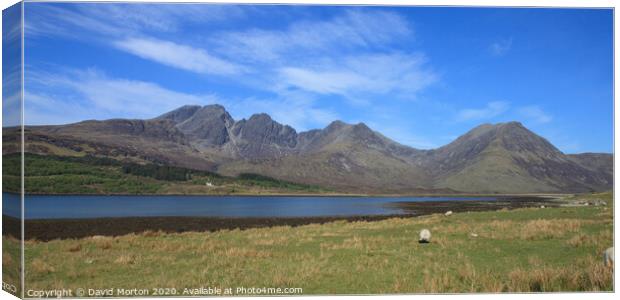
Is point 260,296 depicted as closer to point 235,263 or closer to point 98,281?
point 235,263

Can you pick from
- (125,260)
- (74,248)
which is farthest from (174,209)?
(125,260)

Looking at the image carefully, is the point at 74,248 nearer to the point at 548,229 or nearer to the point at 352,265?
the point at 352,265

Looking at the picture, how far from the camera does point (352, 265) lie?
12.6m

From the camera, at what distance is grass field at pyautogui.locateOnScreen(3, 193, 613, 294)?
10492mm

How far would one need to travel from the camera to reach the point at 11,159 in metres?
10.4

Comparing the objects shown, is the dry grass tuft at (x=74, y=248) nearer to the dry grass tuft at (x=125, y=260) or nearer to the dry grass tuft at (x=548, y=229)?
the dry grass tuft at (x=125, y=260)

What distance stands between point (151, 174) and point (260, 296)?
571ft
